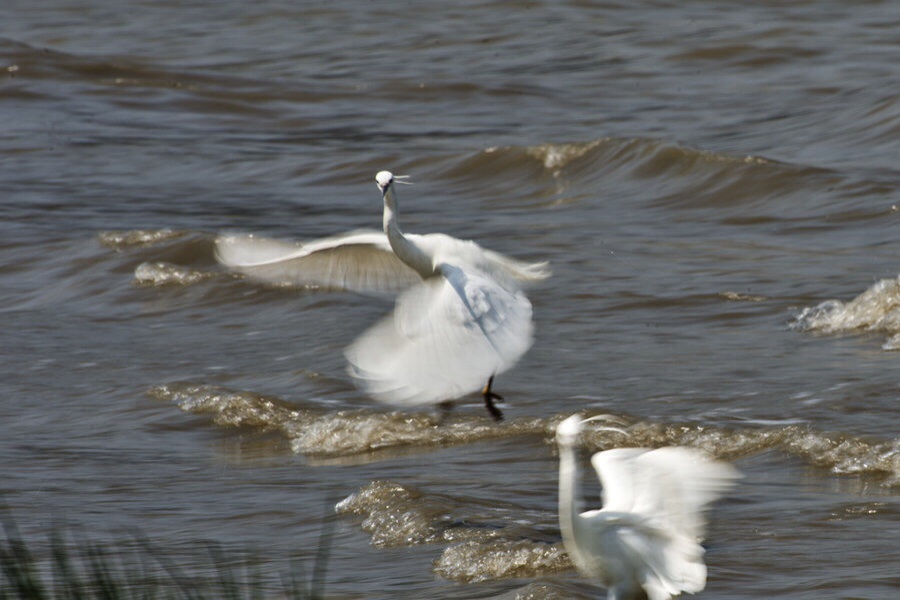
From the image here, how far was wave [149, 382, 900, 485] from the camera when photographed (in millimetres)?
5469

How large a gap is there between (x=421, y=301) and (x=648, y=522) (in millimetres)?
2076

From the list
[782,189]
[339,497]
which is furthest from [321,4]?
[339,497]

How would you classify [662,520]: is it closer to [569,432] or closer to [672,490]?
[672,490]

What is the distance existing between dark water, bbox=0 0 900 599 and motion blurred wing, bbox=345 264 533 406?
372 millimetres

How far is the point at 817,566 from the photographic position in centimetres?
437

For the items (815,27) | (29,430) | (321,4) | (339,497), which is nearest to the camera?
(339,497)

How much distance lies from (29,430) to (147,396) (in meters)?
0.61

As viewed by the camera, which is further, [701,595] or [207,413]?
[207,413]

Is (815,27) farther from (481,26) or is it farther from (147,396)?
(147,396)

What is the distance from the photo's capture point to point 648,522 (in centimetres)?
380

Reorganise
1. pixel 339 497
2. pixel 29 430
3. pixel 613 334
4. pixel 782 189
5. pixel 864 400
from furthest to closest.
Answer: pixel 782 189 → pixel 613 334 → pixel 29 430 → pixel 864 400 → pixel 339 497

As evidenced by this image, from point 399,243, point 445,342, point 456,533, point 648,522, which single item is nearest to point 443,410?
point 399,243

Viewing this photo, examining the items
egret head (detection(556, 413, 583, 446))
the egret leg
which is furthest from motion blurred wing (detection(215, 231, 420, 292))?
egret head (detection(556, 413, 583, 446))

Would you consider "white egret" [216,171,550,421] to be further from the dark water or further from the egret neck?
the dark water
